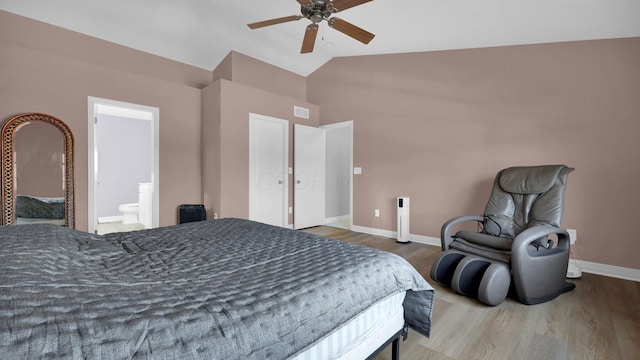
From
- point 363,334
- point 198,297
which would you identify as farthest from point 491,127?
point 198,297

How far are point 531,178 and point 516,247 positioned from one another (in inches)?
37.2

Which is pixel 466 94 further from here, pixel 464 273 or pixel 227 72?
pixel 227 72

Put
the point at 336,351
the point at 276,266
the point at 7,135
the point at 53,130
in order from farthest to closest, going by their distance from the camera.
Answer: the point at 53,130 < the point at 7,135 < the point at 276,266 < the point at 336,351

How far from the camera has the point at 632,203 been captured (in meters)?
2.84

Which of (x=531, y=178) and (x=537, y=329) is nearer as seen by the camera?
(x=537, y=329)

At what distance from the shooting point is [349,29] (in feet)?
8.87

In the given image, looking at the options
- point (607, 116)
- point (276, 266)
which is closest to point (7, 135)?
point (276, 266)

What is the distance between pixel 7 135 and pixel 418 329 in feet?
14.0

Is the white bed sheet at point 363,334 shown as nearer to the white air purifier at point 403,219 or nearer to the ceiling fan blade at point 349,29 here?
the ceiling fan blade at point 349,29

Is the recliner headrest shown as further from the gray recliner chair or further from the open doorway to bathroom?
the open doorway to bathroom

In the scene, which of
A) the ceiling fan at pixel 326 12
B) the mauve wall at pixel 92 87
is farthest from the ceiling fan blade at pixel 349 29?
the mauve wall at pixel 92 87

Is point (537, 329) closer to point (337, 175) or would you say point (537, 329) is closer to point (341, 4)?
point (341, 4)

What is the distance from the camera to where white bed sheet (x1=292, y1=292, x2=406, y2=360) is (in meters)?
1.05

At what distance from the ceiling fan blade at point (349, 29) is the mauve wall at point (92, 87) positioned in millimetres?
2714
